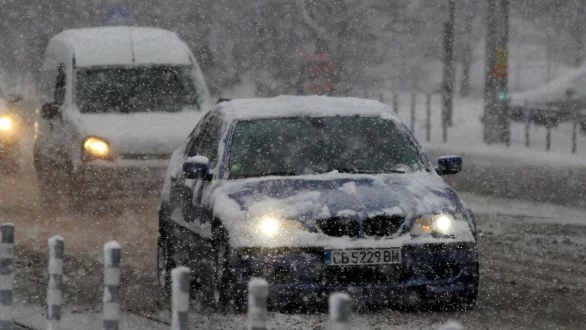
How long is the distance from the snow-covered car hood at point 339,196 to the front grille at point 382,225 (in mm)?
35

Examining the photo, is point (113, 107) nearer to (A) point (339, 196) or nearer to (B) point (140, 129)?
(B) point (140, 129)

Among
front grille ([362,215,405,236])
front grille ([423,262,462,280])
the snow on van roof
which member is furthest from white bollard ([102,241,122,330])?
the snow on van roof

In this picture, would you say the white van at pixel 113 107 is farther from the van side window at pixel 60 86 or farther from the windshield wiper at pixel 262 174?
the windshield wiper at pixel 262 174

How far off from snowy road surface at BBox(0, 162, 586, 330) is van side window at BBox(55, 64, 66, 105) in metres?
1.26

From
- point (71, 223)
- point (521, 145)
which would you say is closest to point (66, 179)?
point (71, 223)

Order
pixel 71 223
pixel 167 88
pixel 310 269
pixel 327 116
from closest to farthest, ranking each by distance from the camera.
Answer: pixel 310 269, pixel 327 116, pixel 71 223, pixel 167 88

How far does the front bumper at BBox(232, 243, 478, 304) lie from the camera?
8.55 m

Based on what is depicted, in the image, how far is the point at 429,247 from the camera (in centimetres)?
866

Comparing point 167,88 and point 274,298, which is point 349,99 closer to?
point 274,298

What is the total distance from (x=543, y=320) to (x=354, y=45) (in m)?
33.1

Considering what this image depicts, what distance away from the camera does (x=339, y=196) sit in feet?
29.1

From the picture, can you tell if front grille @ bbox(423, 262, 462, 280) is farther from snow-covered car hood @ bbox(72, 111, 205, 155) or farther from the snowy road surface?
snow-covered car hood @ bbox(72, 111, 205, 155)

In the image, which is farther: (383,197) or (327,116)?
(327,116)

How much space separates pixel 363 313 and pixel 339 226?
54 centimetres
